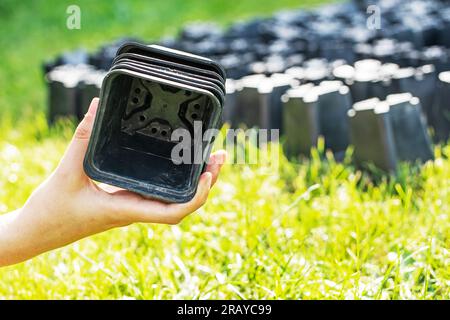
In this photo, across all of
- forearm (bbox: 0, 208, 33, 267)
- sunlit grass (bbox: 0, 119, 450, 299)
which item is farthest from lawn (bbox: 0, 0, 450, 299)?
forearm (bbox: 0, 208, 33, 267)

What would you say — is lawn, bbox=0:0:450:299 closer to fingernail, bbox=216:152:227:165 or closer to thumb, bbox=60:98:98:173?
fingernail, bbox=216:152:227:165

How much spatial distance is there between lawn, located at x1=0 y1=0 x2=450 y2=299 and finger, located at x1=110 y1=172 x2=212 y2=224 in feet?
2.09

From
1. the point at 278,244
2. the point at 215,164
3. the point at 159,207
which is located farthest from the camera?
the point at 278,244

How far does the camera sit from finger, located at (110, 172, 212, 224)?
5.52ft

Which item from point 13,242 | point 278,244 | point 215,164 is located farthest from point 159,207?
point 278,244

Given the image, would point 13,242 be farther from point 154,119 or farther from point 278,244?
point 278,244

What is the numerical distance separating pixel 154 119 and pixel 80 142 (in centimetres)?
17

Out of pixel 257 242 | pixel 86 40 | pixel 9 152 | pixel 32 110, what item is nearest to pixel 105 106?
pixel 257 242

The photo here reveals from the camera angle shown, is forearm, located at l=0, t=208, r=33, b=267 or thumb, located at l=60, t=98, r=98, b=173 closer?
thumb, located at l=60, t=98, r=98, b=173

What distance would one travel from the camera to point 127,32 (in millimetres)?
7324

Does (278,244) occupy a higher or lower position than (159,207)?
lower

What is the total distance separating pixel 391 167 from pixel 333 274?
2.84 ft

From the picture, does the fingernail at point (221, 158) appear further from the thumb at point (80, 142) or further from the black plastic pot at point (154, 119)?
the thumb at point (80, 142)

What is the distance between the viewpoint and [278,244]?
258 centimetres
